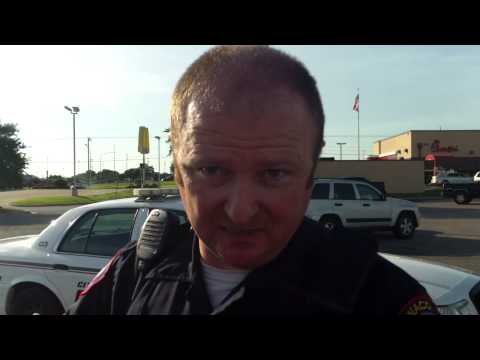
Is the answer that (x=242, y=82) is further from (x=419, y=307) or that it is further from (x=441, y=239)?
(x=441, y=239)

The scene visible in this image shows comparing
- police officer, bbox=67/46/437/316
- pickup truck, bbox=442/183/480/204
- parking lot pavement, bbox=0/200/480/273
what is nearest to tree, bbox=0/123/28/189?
parking lot pavement, bbox=0/200/480/273

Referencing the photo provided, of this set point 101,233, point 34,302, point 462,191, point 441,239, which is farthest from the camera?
point 462,191

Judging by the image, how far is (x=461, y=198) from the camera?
23391mm

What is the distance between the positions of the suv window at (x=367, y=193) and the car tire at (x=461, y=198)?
13.8 m

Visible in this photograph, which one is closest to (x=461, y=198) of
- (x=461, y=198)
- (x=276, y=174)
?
(x=461, y=198)

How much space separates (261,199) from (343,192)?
37.2ft

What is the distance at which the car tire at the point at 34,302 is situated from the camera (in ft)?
13.8

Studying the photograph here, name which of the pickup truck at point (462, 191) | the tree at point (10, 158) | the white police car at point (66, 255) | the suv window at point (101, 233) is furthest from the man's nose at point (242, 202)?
the tree at point (10, 158)

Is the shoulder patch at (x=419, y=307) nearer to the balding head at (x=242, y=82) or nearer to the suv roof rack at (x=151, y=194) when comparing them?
the balding head at (x=242, y=82)

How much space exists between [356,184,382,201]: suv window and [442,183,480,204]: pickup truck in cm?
1358

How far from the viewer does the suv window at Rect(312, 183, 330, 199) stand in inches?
470
